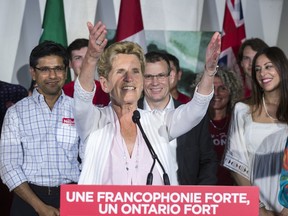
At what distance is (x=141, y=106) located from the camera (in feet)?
11.1

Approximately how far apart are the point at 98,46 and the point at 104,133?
1.49ft

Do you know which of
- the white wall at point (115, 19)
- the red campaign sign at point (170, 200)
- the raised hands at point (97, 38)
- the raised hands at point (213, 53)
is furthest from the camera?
the white wall at point (115, 19)

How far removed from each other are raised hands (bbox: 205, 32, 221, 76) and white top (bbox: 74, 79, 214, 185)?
0.12m

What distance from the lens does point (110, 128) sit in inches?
92.4

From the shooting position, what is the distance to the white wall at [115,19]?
16.0 ft

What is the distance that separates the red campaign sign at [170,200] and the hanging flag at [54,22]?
9.98ft

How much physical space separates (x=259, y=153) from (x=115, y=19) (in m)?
2.16

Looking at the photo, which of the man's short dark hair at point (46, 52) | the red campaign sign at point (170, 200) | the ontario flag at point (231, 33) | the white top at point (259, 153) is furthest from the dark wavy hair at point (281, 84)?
the red campaign sign at point (170, 200)

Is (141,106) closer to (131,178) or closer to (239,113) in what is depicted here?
(239,113)

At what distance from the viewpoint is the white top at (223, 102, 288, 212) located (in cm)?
332

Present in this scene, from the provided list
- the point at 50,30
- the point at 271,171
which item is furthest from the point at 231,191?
the point at 50,30

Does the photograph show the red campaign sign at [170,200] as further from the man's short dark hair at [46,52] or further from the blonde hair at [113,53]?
the man's short dark hair at [46,52]

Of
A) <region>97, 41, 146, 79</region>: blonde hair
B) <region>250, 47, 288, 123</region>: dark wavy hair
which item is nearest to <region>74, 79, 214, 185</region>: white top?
<region>97, 41, 146, 79</region>: blonde hair

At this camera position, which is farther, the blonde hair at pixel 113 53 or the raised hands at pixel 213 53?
the blonde hair at pixel 113 53
